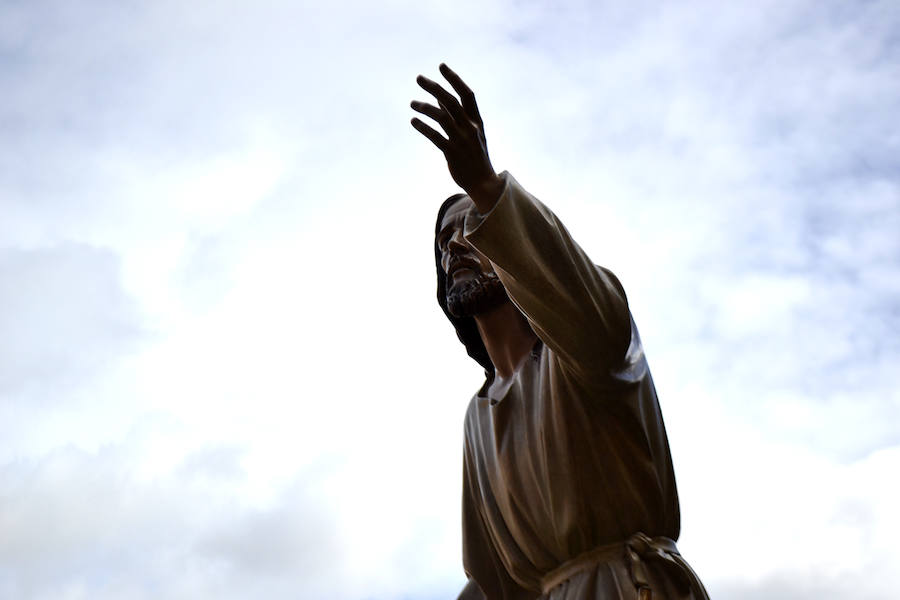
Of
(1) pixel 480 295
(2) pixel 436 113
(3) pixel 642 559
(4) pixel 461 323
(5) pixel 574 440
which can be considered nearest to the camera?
(2) pixel 436 113

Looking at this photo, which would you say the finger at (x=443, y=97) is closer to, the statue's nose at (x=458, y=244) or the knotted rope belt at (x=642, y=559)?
the statue's nose at (x=458, y=244)

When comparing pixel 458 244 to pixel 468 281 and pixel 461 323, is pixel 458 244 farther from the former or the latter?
pixel 461 323

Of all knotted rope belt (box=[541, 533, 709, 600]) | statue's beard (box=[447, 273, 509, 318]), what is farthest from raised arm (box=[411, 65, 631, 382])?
statue's beard (box=[447, 273, 509, 318])

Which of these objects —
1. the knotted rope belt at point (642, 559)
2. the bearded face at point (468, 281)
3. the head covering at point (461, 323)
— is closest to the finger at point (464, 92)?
the bearded face at point (468, 281)

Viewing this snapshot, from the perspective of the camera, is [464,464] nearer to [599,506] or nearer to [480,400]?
[480,400]

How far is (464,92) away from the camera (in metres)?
4.74

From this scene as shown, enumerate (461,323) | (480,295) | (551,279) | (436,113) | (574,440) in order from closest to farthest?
(436,113)
(551,279)
(574,440)
(480,295)
(461,323)

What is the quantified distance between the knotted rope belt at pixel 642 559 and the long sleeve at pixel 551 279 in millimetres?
737

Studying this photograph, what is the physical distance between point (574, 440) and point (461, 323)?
1.27m

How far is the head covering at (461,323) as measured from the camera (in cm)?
620

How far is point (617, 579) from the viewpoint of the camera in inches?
194

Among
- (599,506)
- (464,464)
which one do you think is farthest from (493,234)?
(464,464)

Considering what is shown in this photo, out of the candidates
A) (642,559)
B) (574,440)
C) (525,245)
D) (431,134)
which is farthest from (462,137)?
(642,559)

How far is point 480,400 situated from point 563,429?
0.82 meters
